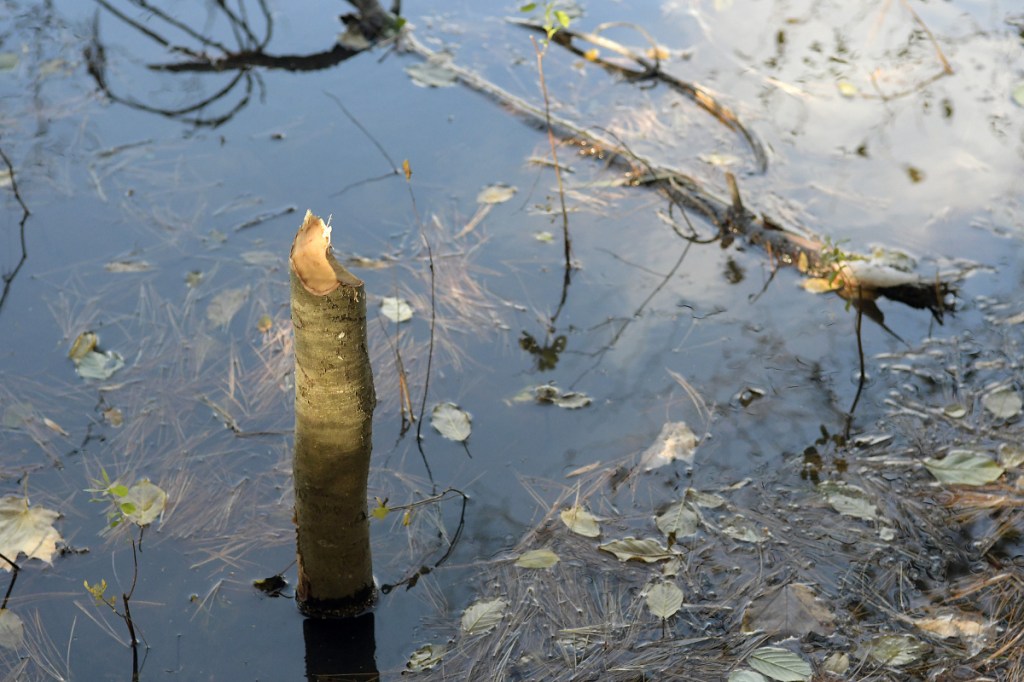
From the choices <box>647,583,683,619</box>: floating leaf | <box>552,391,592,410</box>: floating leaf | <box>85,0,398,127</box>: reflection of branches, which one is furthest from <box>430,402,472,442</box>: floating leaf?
<box>85,0,398,127</box>: reflection of branches

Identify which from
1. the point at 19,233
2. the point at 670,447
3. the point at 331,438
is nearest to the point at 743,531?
the point at 670,447

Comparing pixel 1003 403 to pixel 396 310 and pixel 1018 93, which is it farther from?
pixel 1018 93

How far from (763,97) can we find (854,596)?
3.03 m

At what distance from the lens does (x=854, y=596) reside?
2.40 m

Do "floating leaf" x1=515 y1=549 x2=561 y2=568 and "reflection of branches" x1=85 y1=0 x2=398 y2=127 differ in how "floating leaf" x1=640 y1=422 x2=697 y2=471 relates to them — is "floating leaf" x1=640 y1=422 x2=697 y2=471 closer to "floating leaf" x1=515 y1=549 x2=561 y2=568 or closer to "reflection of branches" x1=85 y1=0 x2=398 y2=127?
"floating leaf" x1=515 y1=549 x2=561 y2=568

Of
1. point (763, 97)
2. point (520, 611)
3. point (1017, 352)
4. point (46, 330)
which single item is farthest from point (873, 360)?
point (46, 330)

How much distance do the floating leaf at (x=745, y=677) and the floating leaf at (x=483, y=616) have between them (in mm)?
569

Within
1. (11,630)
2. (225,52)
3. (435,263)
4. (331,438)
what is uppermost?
(331,438)

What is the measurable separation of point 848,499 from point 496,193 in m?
1.97

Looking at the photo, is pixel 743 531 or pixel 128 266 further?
pixel 128 266

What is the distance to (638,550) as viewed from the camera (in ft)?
8.27

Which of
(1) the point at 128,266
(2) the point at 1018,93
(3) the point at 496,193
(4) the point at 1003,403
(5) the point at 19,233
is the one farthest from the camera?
(2) the point at 1018,93

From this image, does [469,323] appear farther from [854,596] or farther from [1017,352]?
[1017,352]

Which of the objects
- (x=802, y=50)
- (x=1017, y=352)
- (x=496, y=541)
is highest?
(x=802, y=50)
